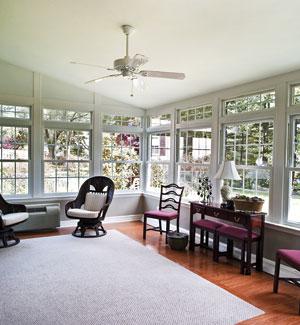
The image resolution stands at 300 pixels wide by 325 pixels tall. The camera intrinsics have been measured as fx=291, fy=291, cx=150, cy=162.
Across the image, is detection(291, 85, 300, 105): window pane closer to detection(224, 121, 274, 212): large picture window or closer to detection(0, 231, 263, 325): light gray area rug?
detection(224, 121, 274, 212): large picture window

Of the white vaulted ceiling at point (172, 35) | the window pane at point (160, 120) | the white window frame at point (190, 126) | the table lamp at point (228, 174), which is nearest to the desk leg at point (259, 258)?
the table lamp at point (228, 174)

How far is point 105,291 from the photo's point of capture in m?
3.06

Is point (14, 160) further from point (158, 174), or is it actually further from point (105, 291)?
point (105, 291)

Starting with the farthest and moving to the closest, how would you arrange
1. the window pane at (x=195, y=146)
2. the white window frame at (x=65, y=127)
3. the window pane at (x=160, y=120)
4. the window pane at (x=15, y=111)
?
the window pane at (x=160, y=120) < the white window frame at (x=65, y=127) < the window pane at (x=15, y=111) < the window pane at (x=195, y=146)

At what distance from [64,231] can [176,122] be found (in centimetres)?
301

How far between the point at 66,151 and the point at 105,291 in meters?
3.56

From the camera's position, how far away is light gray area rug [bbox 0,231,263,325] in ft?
8.46

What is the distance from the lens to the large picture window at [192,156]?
510 cm

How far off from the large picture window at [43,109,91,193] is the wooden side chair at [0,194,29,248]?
0.89m

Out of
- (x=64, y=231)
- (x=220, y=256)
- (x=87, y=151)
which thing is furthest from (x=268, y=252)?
(x=87, y=151)

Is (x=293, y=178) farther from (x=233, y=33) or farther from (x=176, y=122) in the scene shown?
(x=176, y=122)

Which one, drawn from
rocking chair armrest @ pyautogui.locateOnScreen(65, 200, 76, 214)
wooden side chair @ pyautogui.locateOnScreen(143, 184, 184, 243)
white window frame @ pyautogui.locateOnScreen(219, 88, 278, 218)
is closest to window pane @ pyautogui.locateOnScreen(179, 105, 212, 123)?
white window frame @ pyautogui.locateOnScreen(219, 88, 278, 218)

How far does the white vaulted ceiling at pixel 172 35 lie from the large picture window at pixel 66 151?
130 cm

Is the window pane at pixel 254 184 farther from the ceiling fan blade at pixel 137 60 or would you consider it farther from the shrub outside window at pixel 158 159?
the ceiling fan blade at pixel 137 60
